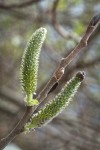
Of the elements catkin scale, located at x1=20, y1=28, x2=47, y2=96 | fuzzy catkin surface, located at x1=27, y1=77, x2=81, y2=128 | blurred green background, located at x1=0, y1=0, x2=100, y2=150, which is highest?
catkin scale, located at x1=20, y1=28, x2=47, y2=96

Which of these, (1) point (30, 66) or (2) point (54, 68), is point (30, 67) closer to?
(1) point (30, 66)

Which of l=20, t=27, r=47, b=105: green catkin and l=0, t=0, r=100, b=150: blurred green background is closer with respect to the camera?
l=20, t=27, r=47, b=105: green catkin

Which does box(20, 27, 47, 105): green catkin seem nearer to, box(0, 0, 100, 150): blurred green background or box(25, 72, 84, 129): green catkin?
box(25, 72, 84, 129): green catkin

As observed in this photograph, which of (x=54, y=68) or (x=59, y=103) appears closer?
(x=59, y=103)

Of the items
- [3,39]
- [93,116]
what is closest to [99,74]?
[93,116]

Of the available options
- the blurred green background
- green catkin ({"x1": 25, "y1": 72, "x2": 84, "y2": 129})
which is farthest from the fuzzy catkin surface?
the blurred green background

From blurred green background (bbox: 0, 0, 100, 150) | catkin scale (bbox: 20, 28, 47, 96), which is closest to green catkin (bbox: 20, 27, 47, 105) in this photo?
catkin scale (bbox: 20, 28, 47, 96)

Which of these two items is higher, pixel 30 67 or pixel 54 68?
pixel 30 67

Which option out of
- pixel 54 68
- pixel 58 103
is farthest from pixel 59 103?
pixel 54 68

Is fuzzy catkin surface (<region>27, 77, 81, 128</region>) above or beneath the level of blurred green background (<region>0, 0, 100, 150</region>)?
above

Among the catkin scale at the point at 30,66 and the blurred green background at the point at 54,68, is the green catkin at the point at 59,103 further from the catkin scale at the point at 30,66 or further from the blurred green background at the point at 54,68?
the blurred green background at the point at 54,68
